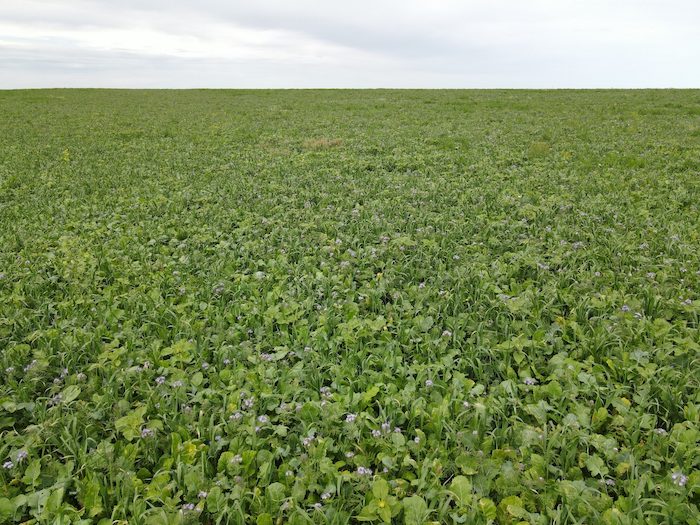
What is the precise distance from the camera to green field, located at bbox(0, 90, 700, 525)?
10.5 ft

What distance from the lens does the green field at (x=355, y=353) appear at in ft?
10.5

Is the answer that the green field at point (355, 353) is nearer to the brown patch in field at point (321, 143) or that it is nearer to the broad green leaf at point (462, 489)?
the broad green leaf at point (462, 489)

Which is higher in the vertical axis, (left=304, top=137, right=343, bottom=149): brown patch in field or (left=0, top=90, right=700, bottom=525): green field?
(left=304, top=137, right=343, bottom=149): brown patch in field

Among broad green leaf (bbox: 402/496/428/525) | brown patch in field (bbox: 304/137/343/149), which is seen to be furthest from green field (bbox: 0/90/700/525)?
brown patch in field (bbox: 304/137/343/149)

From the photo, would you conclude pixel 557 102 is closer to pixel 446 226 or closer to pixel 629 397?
pixel 446 226

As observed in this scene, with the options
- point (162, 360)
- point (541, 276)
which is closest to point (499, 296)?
point (541, 276)

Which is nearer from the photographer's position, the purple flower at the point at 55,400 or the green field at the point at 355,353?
the green field at the point at 355,353

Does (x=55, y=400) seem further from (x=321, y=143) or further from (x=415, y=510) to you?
(x=321, y=143)

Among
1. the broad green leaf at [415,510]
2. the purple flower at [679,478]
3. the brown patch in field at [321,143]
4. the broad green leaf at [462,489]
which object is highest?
the brown patch in field at [321,143]

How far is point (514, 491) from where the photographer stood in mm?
3158

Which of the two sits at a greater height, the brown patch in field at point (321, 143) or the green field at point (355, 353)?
the brown patch in field at point (321, 143)

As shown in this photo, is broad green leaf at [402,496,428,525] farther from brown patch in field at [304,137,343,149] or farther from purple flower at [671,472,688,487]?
brown patch in field at [304,137,343,149]

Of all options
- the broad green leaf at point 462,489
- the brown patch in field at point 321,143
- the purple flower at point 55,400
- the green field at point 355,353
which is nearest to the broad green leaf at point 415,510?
the green field at point 355,353

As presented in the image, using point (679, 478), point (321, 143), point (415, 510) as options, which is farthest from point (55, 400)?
point (321, 143)
